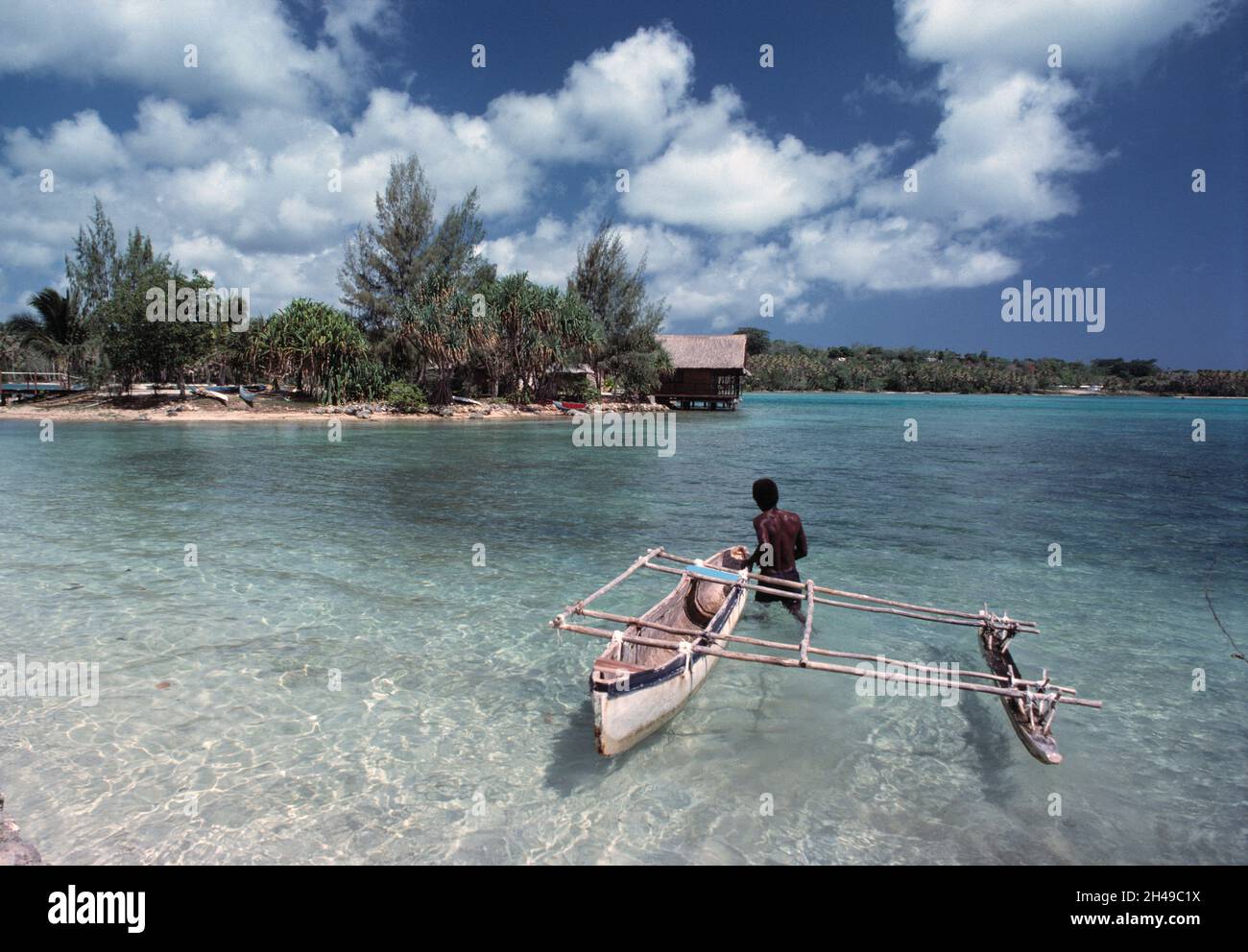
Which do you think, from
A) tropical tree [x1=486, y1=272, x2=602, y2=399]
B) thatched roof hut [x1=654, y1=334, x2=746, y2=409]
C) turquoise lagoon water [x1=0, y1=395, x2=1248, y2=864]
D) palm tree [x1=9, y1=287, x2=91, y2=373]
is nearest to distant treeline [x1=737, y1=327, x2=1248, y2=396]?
thatched roof hut [x1=654, y1=334, x2=746, y2=409]

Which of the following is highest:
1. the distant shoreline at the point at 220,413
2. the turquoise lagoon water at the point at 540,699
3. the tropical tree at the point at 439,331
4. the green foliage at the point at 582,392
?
the tropical tree at the point at 439,331

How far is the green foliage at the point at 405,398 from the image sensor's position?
141 feet

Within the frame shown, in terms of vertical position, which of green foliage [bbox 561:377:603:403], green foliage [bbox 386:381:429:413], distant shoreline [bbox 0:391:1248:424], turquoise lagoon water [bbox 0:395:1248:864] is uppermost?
green foliage [bbox 561:377:603:403]

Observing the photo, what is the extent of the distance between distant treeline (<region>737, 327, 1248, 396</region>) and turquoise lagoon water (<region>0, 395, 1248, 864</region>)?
115m

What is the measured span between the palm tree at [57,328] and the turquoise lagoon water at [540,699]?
1609 inches

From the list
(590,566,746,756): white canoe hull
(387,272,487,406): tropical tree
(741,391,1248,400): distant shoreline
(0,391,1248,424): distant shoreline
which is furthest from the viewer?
(741,391,1248,400): distant shoreline

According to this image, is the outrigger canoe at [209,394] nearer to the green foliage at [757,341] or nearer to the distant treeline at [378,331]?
the distant treeline at [378,331]

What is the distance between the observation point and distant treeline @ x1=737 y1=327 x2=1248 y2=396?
5197 inches

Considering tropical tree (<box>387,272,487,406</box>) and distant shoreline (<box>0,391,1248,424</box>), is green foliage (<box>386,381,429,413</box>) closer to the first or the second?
distant shoreline (<box>0,391,1248,424</box>)

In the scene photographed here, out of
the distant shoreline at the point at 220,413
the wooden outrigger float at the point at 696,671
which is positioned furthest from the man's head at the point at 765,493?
the distant shoreline at the point at 220,413

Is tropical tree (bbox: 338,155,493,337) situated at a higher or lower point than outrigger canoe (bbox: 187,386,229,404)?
higher

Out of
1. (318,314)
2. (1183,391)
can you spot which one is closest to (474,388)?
(318,314)
